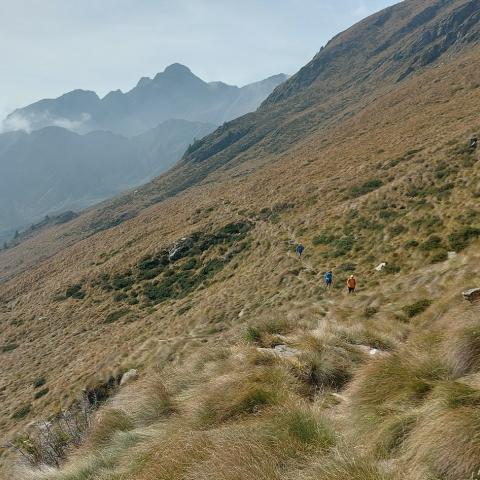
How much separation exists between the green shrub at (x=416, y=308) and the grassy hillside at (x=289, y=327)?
0.07m

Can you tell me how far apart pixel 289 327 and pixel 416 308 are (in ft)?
12.6

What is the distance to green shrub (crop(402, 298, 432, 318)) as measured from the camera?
12.6 metres

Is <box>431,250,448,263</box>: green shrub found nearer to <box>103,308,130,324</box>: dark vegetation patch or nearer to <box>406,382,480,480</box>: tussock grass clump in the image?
<box>406,382,480,480</box>: tussock grass clump

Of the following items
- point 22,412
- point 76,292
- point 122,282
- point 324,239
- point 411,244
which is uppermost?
point 76,292

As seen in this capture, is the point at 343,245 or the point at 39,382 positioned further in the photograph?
the point at 343,245

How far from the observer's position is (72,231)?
16538cm

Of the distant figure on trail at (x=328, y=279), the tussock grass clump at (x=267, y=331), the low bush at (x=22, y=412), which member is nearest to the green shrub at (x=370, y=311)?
the tussock grass clump at (x=267, y=331)

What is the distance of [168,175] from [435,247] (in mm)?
170733

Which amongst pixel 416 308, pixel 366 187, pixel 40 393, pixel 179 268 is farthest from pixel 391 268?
pixel 179 268

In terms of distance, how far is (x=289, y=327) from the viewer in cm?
1218

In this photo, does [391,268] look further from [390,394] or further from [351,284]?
[390,394]

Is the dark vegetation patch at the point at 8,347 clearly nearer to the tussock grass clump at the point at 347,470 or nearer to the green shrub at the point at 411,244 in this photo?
the green shrub at the point at 411,244

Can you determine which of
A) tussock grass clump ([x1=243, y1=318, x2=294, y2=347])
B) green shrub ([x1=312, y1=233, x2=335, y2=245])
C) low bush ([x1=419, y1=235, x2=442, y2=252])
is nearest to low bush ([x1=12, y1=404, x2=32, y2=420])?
tussock grass clump ([x1=243, y1=318, x2=294, y2=347])

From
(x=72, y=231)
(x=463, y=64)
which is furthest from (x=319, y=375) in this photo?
(x=72, y=231)
